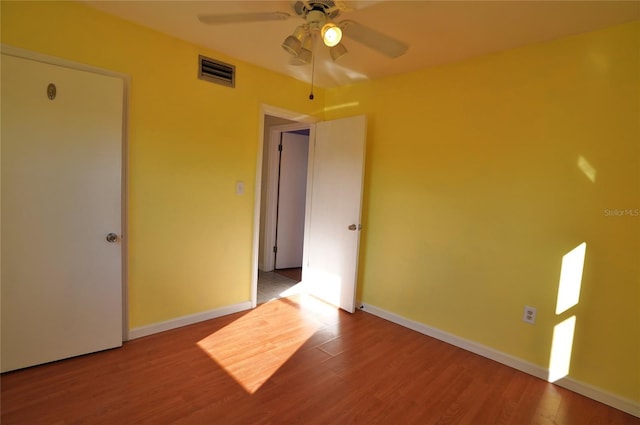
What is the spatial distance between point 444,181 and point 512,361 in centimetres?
147

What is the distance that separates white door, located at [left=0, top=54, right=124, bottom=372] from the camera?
1926 millimetres

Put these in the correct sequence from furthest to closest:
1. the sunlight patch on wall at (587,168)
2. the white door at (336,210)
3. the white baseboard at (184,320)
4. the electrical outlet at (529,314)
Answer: the white door at (336,210)
the white baseboard at (184,320)
the electrical outlet at (529,314)
the sunlight patch on wall at (587,168)

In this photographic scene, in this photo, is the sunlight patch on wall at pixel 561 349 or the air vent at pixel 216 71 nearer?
the sunlight patch on wall at pixel 561 349

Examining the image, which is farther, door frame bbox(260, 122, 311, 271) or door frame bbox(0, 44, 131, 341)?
door frame bbox(260, 122, 311, 271)

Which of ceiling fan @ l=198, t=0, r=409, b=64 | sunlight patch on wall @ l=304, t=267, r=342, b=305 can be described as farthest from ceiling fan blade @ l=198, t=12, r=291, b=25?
sunlight patch on wall @ l=304, t=267, r=342, b=305

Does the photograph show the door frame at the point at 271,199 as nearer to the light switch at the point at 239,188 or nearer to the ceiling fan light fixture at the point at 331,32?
the light switch at the point at 239,188

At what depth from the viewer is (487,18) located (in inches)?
77.0

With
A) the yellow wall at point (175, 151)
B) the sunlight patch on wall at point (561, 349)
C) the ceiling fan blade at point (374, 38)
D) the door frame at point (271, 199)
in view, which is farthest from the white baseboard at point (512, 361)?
the ceiling fan blade at point (374, 38)

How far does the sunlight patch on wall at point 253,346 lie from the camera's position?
2166 mm

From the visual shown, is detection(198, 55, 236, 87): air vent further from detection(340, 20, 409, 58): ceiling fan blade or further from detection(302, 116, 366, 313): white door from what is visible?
detection(340, 20, 409, 58): ceiling fan blade

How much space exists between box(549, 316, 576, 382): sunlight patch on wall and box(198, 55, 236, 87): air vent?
3170mm

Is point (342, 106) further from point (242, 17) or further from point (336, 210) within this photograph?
point (242, 17)

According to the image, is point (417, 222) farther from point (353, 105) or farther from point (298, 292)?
point (298, 292)

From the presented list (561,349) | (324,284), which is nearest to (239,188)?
(324,284)
